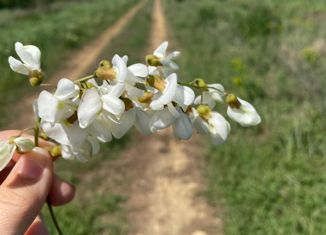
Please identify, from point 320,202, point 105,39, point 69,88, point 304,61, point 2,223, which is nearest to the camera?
point 69,88

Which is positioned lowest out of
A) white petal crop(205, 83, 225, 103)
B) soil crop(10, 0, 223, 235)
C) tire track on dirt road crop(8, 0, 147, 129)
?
tire track on dirt road crop(8, 0, 147, 129)

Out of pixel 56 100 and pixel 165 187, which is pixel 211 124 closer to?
pixel 56 100

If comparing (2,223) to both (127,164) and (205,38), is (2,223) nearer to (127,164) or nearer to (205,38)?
(127,164)

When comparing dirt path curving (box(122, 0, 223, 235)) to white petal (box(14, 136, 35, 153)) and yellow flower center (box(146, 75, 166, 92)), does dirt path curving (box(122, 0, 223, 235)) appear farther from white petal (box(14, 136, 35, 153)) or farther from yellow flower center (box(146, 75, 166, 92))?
yellow flower center (box(146, 75, 166, 92))

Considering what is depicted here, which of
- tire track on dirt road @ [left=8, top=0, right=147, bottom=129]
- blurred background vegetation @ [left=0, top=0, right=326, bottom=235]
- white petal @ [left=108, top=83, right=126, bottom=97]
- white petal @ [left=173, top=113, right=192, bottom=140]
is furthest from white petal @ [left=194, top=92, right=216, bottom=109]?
tire track on dirt road @ [left=8, top=0, right=147, bottom=129]

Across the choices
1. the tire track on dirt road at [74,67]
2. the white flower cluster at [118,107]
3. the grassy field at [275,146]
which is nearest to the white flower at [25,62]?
the white flower cluster at [118,107]

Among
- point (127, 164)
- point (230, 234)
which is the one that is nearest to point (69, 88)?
point (230, 234)
